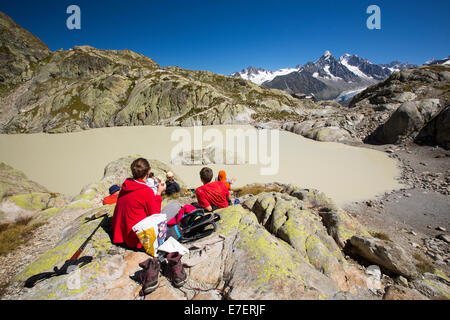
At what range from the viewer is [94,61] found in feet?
231

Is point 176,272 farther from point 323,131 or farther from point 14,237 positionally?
point 323,131

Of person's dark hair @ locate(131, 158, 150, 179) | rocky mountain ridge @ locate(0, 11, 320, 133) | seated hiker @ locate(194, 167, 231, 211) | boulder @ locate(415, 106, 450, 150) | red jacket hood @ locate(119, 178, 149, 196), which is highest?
rocky mountain ridge @ locate(0, 11, 320, 133)

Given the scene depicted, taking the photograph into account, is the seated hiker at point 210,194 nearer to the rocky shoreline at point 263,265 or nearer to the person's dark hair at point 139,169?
the rocky shoreline at point 263,265

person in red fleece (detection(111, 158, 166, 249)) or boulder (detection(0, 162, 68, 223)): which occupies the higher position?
person in red fleece (detection(111, 158, 166, 249))

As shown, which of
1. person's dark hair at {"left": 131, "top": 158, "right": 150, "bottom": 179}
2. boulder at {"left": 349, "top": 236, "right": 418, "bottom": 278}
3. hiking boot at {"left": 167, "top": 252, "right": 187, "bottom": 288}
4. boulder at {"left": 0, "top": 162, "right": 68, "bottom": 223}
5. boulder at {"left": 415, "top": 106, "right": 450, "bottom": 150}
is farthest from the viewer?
boulder at {"left": 415, "top": 106, "right": 450, "bottom": 150}

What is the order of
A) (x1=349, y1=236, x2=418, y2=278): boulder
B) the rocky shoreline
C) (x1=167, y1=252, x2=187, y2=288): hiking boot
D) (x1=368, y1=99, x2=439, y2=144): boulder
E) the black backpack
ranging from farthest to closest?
(x1=368, y1=99, x2=439, y2=144): boulder, (x1=349, y1=236, x2=418, y2=278): boulder, the black backpack, (x1=167, y1=252, x2=187, y2=288): hiking boot, the rocky shoreline

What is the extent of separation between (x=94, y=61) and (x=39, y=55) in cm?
3737

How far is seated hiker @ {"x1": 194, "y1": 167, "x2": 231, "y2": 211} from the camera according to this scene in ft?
18.5

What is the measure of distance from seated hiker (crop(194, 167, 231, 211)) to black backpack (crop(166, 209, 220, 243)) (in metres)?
0.87

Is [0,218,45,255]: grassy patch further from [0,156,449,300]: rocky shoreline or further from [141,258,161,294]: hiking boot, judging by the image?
[141,258,161,294]: hiking boot

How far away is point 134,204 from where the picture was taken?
12.3 ft

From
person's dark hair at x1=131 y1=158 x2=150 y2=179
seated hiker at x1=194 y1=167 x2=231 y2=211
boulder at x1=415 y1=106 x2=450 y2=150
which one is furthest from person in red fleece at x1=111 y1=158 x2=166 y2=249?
boulder at x1=415 y1=106 x2=450 y2=150
